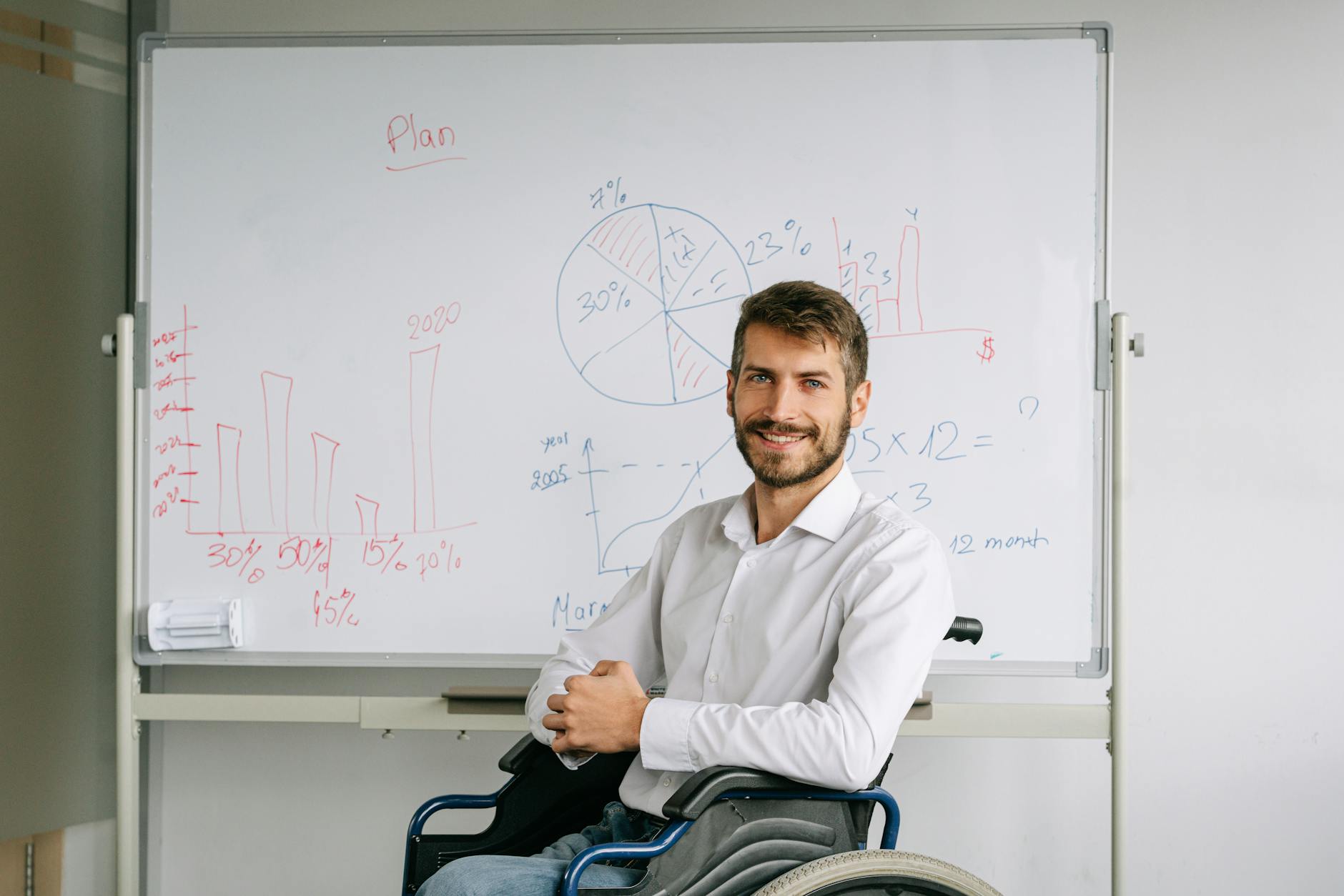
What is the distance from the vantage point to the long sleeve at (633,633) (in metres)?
1.72

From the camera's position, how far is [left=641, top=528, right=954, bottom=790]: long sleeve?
1339 mm

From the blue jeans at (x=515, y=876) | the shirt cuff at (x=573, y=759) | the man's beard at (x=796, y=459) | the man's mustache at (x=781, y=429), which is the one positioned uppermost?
the man's mustache at (x=781, y=429)

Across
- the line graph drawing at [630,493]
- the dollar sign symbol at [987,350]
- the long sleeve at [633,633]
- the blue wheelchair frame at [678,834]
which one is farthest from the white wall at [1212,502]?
the blue wheelchair frame at [678,834]

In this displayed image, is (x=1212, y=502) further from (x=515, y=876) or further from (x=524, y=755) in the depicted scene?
(x=515, y=876)

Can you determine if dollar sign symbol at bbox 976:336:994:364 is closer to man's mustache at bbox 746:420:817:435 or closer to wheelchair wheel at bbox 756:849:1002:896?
man's mustache at bbox 746:420:817:435

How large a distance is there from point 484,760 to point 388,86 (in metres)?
1.50

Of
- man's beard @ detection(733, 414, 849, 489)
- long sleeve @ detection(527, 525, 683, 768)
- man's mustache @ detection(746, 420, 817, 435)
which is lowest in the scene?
long sleeve @ detection(527, 525, 683, 768)

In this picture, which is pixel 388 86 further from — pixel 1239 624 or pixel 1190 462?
pixel 1239 624

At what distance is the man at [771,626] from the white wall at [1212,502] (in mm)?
1094

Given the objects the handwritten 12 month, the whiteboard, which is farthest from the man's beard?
the handwritten 12 month

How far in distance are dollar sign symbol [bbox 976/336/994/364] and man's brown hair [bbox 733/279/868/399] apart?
2.49ft

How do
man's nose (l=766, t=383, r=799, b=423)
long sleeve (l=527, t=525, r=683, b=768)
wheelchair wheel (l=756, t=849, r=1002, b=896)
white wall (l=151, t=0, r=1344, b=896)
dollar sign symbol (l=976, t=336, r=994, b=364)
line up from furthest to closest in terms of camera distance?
white wall (l=151, t=0, r=1344, b=896) → dollar sign symbol (l=976, t=336, r=994, b=364) → long sleeve (l=527, t=525, r=683, b=768) → man's nose (l=766, t=383, r=799, b=423) → wheelchair wheel (l=756, t=849, r=1002, b=896)

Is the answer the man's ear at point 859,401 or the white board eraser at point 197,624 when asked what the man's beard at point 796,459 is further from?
the white board eraser at point 197,624

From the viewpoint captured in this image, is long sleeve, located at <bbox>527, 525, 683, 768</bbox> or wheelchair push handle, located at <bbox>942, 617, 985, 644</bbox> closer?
wheelchair push handle, located at <bbox>942, 617, 985, 644</bbox>
